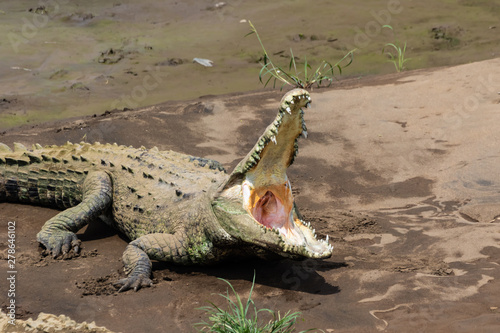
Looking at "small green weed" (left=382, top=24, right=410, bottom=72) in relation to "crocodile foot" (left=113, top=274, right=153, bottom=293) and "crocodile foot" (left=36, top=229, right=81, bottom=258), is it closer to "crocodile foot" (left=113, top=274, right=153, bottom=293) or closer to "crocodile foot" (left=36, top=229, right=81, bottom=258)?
"crocodile foot" (left=36, top=229, right=81, bottom=258)

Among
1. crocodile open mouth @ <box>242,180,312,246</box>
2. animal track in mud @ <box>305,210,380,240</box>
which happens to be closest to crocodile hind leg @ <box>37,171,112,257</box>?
crocodile open mouth @ <box>242,180,312,246</box>

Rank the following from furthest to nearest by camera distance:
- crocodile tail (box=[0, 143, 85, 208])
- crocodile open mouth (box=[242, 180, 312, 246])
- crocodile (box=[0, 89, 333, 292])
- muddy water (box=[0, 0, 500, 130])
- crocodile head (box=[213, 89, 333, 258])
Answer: muddy water (box=[0, 0, 500, 130])
crocodile tail (box=[0, 143, 85, 208])
crocodile open mouth (box=[242, 180, 312, 246])
crocodile (box=[0, 89, 333, 292])
crocodile head (box=[213, 89, 333, 258])

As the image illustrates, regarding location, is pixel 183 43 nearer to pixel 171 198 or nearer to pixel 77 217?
pixel 77 217

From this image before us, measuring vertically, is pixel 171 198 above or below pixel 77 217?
above

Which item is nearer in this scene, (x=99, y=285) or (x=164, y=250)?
(x=99, y=285)

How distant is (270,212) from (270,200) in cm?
9

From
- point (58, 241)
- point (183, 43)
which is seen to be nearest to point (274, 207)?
point (58, 241)

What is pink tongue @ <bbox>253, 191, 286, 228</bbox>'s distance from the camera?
5.01 metres

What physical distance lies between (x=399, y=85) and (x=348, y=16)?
5767 millimetres

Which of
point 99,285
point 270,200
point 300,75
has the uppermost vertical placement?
point 300,75

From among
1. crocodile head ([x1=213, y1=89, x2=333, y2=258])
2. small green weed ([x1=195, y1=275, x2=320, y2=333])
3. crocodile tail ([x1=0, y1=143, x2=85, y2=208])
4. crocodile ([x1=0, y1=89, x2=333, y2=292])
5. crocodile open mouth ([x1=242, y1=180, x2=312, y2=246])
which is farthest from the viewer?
crocodile tail ([x1=0, y1=143, x2=85, y2=208])

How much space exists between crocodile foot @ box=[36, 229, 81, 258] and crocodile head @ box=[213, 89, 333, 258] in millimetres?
1423

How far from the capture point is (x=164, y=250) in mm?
5234

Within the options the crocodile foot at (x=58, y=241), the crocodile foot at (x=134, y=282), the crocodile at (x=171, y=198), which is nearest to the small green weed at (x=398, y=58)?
the crocodile at (x=171, y=198)
